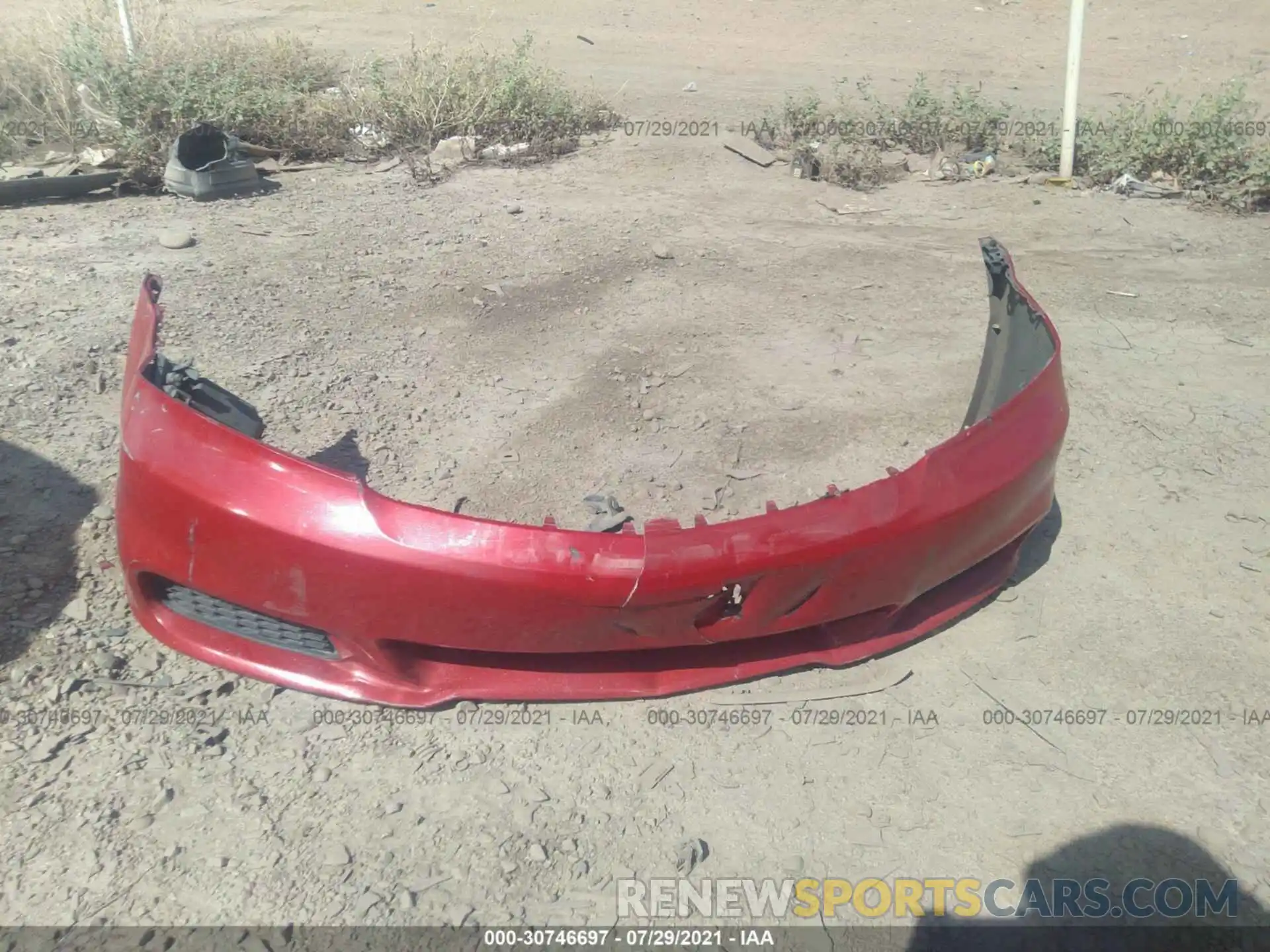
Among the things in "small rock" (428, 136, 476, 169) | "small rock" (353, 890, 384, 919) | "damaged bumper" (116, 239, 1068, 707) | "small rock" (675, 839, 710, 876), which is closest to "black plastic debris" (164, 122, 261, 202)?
"small rock" (428, 136, 476, 169)

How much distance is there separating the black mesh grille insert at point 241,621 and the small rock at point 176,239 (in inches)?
142

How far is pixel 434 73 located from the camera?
8742mm

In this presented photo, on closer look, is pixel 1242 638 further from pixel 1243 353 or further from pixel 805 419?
pixel 1243 353

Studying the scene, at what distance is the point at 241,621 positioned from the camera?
9.75 ft

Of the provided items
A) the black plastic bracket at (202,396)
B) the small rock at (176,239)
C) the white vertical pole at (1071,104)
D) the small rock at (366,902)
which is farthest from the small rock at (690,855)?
the white vertical pole at (1071,104)

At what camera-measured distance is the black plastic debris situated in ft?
22.7

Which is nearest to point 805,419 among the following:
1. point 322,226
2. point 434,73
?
point 322,226

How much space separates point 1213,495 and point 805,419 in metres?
1.54

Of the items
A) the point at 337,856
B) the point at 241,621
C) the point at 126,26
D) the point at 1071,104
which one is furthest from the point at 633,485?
the point at 126,26

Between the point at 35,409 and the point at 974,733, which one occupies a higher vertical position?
the point at 35,409

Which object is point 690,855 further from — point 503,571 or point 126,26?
point 126,26

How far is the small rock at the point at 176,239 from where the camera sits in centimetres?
605

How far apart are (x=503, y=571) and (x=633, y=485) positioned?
1.40 m

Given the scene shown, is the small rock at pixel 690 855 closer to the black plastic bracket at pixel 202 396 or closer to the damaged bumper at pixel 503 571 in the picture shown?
the damaged bumper at pixel 503 571
